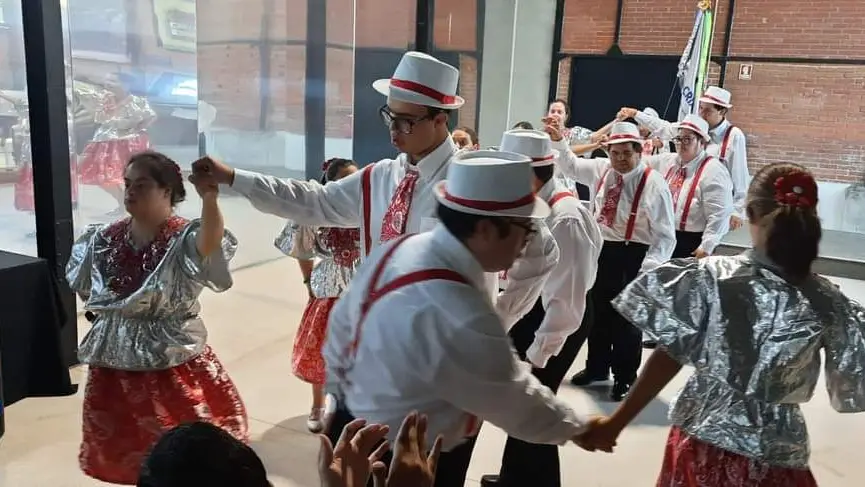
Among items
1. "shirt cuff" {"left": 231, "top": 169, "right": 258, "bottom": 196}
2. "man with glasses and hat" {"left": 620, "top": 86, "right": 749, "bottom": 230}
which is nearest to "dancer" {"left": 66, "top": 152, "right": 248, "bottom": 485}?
"shirt cuff" {"left": 231, "top": 169, "right": 258, "bottom": 196}

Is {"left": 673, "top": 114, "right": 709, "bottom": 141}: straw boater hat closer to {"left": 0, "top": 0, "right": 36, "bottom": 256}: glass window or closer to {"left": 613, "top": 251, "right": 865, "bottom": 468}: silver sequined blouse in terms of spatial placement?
{"left": 613, "top": 251, "right": 865, "bottom": 468}: silver sequined blouse

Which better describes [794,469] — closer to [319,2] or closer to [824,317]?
[824,317]

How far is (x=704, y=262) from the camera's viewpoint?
5.72 feet

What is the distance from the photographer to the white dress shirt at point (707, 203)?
4293mm

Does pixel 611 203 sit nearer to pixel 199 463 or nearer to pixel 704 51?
pixel 199 463

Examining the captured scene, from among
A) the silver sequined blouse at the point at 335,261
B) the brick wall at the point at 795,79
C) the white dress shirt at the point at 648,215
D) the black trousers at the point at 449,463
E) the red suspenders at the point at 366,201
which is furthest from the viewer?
the brick wall at the point at 795,79

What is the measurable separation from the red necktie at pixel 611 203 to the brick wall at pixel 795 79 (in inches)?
188

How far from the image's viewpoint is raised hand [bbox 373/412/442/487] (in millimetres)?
1059

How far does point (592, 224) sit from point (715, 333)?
81 centimetres

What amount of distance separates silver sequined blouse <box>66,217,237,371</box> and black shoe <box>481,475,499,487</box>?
4.01ft

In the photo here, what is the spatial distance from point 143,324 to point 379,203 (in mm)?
765

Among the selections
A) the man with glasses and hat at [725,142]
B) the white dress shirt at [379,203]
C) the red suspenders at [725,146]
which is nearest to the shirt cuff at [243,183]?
the white dress shirt at [379,203]

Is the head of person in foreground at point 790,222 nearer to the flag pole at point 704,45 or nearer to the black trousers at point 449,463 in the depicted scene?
the black trousers at point 449,463

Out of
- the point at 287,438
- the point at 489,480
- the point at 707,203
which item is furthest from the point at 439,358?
the point at 707,203
